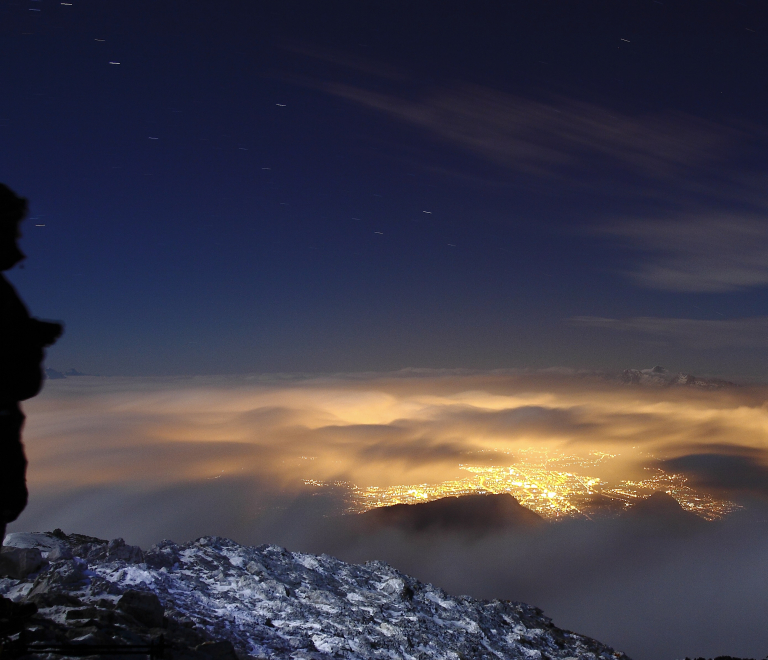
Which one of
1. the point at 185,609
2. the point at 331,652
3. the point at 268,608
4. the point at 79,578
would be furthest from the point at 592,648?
the point at 79,578

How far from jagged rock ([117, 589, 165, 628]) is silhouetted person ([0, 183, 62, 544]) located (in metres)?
20.4

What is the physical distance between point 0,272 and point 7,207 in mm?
995

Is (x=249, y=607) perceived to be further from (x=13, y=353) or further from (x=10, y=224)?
(x=10, y=224)

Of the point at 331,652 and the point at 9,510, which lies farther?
the point at 331,652

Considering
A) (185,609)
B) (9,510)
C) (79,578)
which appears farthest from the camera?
(185,609)

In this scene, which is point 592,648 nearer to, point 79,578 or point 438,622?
point 438,622

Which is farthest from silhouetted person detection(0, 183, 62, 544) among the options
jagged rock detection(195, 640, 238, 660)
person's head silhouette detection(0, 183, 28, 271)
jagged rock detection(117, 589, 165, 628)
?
jagged rock detection(117, 589, 165, 628)

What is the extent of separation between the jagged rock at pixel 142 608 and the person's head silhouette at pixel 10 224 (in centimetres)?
2320

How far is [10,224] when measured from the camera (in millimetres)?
6910

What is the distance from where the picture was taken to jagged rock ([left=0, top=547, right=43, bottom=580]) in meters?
25.2

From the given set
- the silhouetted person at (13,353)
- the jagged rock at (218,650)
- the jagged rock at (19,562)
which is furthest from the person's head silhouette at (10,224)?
the jagged rock at (19,562)

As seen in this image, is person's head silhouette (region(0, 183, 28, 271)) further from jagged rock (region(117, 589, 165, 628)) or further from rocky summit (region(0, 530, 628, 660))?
jagged rock (region(117, 589, 165, 628))

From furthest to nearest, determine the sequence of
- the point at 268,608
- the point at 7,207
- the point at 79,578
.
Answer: the point at 268,608 < the point at 79,578 < the point at 7,207

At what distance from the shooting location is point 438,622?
1620 inches
